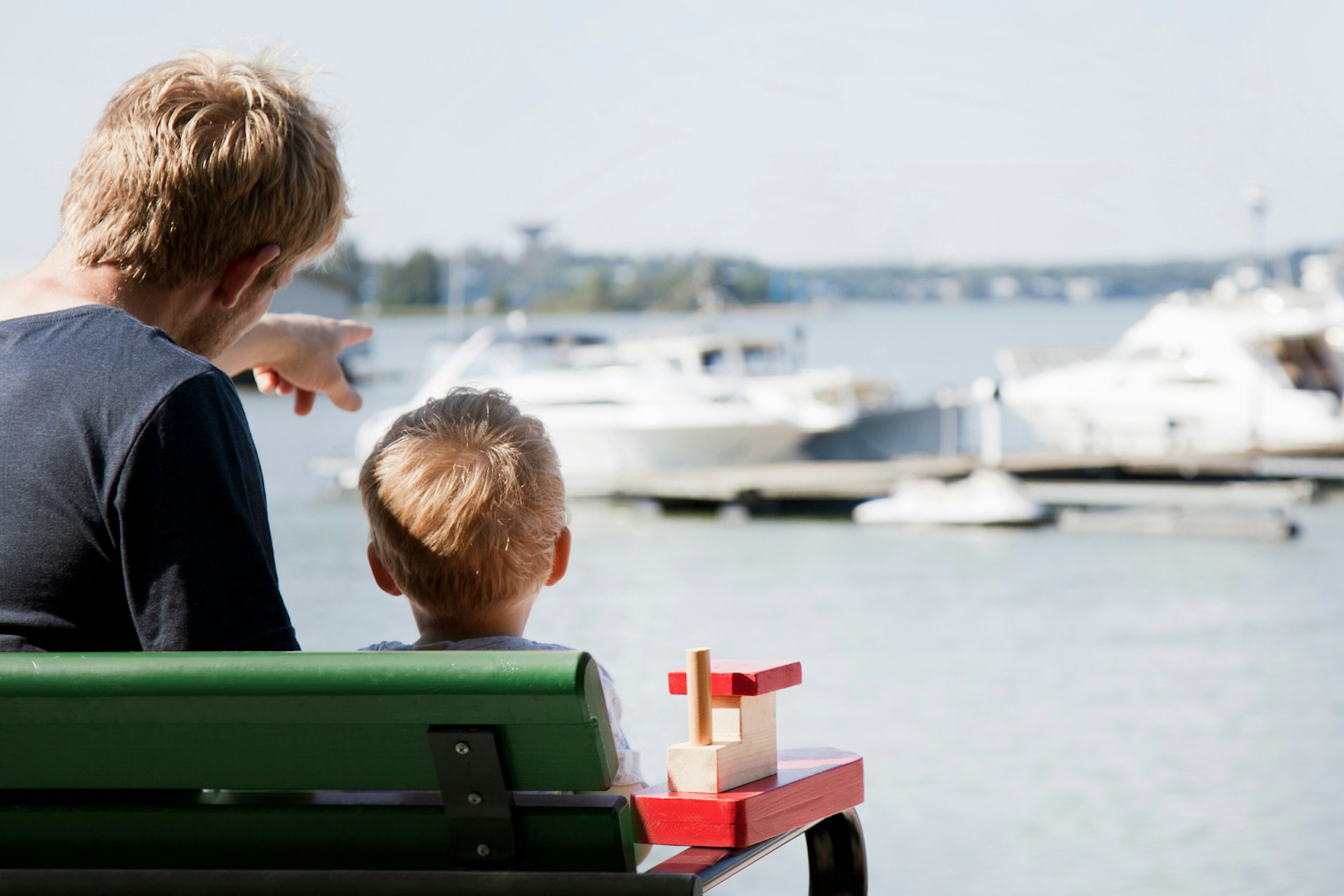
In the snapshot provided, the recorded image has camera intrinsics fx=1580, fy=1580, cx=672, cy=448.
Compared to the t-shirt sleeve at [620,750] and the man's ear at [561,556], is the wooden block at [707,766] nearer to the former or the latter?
the t-shirt sleeve at [620,750]

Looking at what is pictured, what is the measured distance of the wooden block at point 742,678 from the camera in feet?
6.30

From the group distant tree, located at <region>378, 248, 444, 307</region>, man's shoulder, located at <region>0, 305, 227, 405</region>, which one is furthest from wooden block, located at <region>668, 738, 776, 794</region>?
distant tree, located at <region>378, 248, 444, 307</region>

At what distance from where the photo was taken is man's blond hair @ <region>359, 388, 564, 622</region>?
6.61 feet

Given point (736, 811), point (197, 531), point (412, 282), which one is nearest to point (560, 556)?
point (736, 811)

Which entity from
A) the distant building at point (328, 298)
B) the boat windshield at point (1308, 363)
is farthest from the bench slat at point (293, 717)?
the distant building at point (328, 298)

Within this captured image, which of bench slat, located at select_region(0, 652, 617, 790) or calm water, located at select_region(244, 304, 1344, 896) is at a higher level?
bench slat, located at select_region(0, 652, 617, 790)

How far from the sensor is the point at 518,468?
2.04m

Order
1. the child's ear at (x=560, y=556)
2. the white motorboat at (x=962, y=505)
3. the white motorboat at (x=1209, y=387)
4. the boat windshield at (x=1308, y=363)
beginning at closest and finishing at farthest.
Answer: the child's ear at (x=560, y=556) < the white motorboat at (x=962, y=505) < the white motorboat at (x=1209, y=387) < the boat windshield at (x=1308, y=363)

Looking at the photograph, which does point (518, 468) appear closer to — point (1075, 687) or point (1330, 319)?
point (1075, 687)

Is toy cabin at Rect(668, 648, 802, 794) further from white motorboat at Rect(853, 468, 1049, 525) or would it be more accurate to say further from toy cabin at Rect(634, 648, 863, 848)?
white motorboat at Rect(853, 468, 1049, 525)

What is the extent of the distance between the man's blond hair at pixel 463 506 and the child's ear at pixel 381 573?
4 centimetres

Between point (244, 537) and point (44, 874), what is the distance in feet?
1.57

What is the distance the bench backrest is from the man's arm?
1.13 m

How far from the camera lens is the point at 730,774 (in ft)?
6.19
